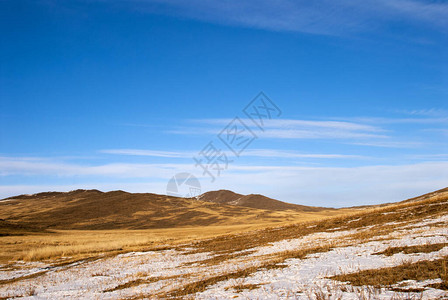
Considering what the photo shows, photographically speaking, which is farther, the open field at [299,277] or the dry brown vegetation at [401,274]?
the dry brown vegetation at [401,274]

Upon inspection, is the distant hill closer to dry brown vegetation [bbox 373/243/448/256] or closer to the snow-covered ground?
the snow-covered ground

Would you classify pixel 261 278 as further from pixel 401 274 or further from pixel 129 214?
pixel 129 214

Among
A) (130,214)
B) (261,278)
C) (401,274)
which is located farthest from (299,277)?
(130,214)

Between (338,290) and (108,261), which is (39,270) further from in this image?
(338,290)

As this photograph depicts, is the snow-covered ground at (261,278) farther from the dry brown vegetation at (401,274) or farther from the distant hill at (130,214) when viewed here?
the distant hill at (130,214)

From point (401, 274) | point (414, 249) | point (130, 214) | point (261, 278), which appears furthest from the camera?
point (130, 214)

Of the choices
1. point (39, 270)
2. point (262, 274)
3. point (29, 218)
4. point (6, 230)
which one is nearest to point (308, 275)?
point (262, 274)

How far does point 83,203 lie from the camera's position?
144m

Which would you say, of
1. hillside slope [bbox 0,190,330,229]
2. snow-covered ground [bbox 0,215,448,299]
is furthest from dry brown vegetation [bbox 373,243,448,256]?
hillside slope [bbox 0,190,330,229]

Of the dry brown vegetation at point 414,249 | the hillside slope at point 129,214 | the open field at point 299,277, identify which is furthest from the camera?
the hillside slope at point 129,214

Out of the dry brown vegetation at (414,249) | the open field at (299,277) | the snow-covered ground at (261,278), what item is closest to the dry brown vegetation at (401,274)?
the open field at (299,277)

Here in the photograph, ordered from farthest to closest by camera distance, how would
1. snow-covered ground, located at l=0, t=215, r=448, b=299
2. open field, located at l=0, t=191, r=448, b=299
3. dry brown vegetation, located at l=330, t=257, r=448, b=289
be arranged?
snow-covered ground, located at l=0, t=215, r=448, b=299 → dry brown vegetation, located at l=330, t=257, r=448, b=289 → open field, located at l=0, t=191, r=448, b=299

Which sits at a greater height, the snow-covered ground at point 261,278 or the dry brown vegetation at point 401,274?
the dry brown vegetation at point 401,274

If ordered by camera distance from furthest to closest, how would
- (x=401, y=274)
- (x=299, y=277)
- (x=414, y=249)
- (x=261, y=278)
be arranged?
(x=414, y=249) < (x=261, y=278) < (x=299, y=277) < (x=401, y=274)
